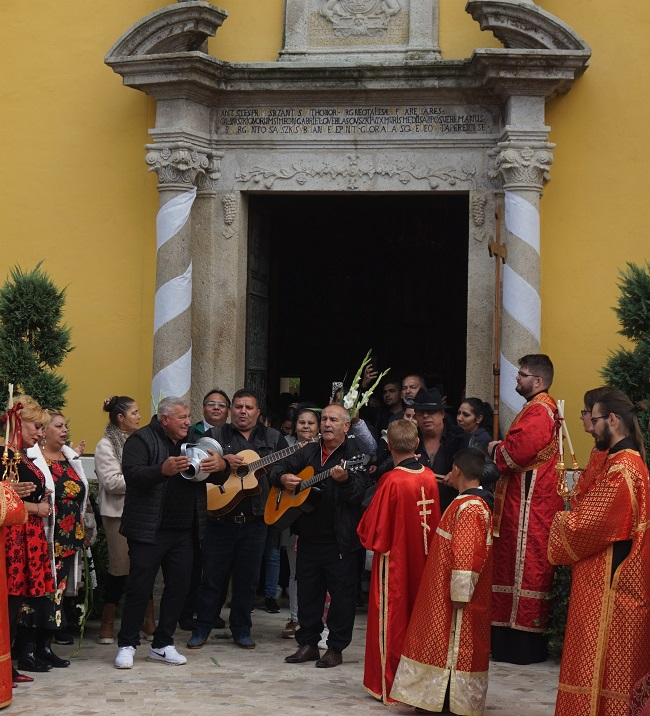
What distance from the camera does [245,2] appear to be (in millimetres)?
11102

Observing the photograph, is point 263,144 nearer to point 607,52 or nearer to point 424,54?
point 424,54

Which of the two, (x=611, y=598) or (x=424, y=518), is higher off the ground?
(x=424, y=518)

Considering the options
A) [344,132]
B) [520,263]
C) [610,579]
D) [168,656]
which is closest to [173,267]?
[344,132]

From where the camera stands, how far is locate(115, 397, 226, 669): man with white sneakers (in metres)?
7.80

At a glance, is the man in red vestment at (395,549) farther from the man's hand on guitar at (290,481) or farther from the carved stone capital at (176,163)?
the carved stone capital at (176,163)

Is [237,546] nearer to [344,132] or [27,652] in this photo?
[27,652]

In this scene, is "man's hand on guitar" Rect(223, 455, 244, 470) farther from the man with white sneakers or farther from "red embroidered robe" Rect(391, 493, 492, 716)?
"red embroidered robe" Rect(391, 493, 492, 716)

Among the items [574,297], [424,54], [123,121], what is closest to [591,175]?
[574,297]

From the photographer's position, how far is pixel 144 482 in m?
7.73

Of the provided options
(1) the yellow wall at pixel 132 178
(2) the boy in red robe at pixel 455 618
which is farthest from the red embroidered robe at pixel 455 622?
(1) the yellow wall at pixel 132 178

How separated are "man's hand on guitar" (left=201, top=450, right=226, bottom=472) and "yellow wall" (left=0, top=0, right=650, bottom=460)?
3201 mm

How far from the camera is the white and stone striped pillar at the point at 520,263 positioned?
33.3ft

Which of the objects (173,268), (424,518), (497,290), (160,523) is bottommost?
(160,523)

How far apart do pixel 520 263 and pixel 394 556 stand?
3859 mm
